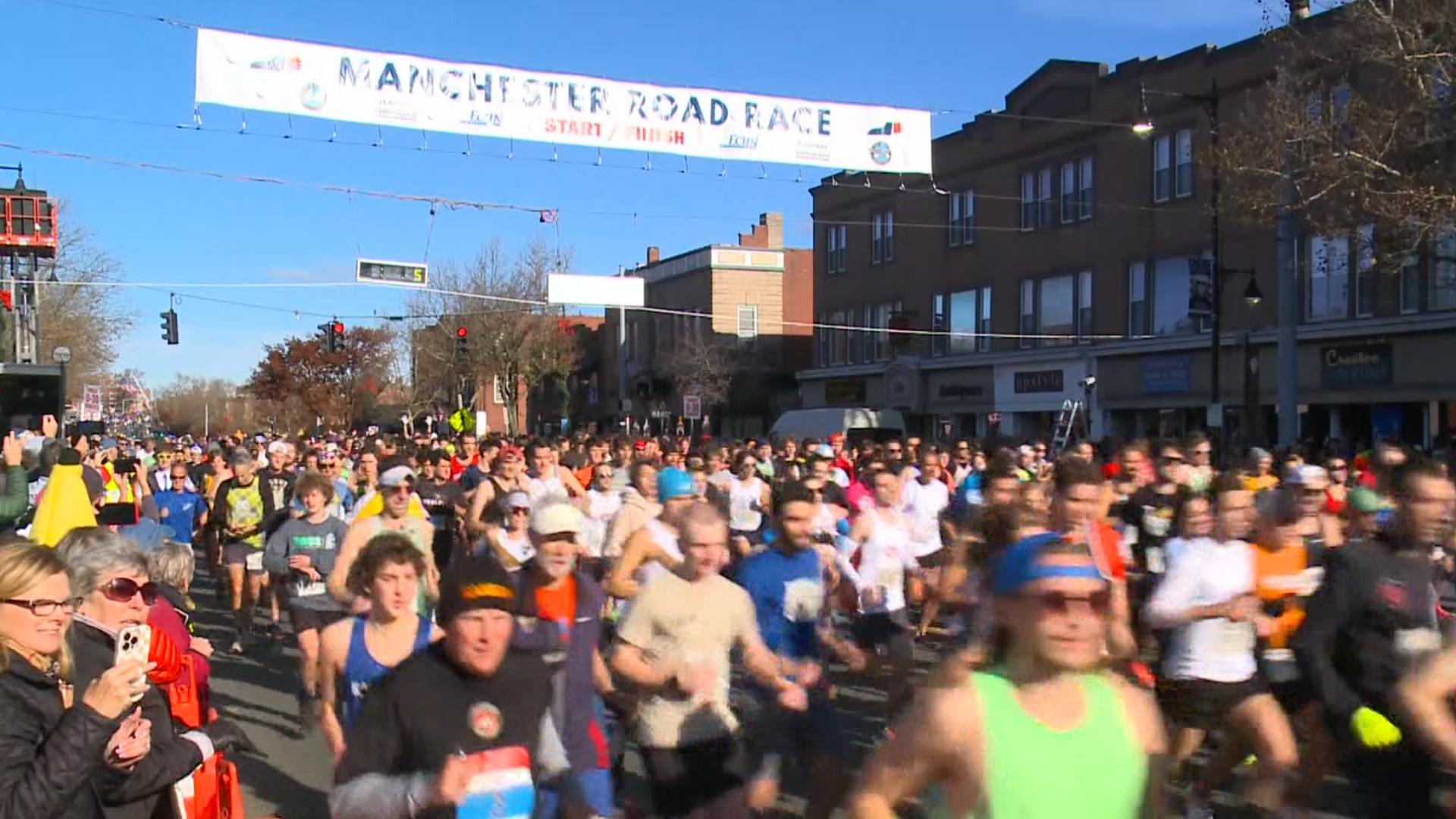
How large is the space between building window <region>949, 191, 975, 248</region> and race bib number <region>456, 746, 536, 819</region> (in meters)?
36.6

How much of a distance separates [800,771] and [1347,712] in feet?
7.79

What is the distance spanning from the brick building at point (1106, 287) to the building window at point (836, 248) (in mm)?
72

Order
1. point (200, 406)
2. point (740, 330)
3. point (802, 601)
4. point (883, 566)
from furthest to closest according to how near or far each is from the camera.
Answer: point (200, 406) → point (740, 330) → point (883, 566) → point (802, 601)

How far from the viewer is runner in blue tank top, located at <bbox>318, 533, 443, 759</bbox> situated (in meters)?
4.36

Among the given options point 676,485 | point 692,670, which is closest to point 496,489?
point 676,485

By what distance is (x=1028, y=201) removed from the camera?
1435 inches

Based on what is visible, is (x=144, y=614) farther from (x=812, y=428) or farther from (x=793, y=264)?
(x=793, y=264)

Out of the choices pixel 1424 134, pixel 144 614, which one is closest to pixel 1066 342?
pixel 1424 134

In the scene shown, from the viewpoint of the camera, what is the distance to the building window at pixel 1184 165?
30.8 m

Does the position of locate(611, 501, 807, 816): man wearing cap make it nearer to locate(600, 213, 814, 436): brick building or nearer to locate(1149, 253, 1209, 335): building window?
locate(1149, 253, 1209, 335): building window

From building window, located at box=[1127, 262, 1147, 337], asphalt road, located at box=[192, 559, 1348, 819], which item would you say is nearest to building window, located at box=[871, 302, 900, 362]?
building window, located at box=[1127, 262, 1147, 337]

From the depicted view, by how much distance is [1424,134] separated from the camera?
16.4 metres

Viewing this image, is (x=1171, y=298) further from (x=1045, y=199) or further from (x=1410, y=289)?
(x=1410, y=289)

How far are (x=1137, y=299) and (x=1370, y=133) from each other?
1613 cm
